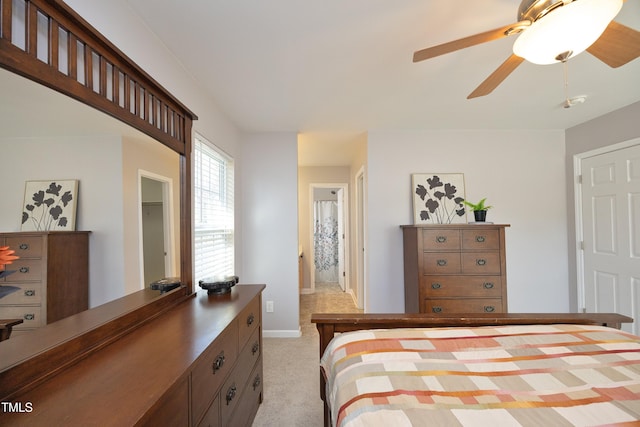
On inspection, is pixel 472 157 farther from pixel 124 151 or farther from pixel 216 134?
pixel 124 151

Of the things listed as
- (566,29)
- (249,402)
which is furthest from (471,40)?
(249,402)

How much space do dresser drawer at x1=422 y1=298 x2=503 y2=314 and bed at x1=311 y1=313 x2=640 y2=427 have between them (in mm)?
1154

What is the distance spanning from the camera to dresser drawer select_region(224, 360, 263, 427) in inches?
55.6

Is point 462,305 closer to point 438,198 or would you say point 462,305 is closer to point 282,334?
point 438,198

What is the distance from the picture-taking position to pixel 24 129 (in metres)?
0.79

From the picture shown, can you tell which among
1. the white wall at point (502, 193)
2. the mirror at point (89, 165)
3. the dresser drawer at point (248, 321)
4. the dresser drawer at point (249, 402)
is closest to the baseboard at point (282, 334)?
the white wall at point (502, 193)

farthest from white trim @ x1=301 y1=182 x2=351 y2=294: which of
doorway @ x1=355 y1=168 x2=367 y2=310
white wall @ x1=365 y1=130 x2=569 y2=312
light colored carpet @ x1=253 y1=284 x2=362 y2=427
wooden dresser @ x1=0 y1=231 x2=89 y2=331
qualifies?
wooden dresser @ x1=0 y1=231 x2=89 y2=331

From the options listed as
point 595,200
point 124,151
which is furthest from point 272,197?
point 595,200

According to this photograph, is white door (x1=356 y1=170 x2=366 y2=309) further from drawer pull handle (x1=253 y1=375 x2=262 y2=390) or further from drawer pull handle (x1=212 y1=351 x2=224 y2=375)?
drawer pull handle (x1=212 y1=351 x2=224 y2=375)

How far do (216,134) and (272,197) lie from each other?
3.17 feet

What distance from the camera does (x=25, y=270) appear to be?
79 cm

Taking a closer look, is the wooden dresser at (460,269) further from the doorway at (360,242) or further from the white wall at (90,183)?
the white wall at (90,183)

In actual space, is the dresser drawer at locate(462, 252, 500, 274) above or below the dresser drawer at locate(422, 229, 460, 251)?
below

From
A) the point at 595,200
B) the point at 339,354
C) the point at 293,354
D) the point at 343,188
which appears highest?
the point at 343,188
